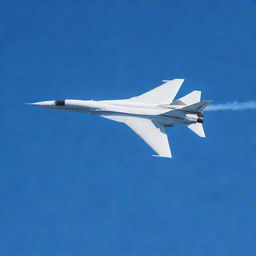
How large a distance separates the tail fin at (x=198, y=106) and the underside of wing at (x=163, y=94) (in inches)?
136

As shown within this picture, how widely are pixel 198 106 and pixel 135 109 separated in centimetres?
688

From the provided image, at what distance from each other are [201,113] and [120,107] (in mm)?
8962

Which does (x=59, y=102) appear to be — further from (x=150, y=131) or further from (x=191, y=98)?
(x=191, y=98)

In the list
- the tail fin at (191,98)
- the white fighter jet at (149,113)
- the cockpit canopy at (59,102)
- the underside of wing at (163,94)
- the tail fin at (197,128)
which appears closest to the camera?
the white fighter jet at (149,113)

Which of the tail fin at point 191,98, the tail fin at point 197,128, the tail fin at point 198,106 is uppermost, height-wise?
the tail fin at point 191,98

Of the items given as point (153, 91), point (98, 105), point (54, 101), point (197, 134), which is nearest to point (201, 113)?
point (197, 134)

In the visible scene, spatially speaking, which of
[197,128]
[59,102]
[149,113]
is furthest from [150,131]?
[59,102]

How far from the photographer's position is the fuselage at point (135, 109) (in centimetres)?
5053

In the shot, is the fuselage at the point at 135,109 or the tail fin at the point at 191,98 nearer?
the fuselage at the point at 135,109

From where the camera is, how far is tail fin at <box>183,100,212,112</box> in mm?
49062

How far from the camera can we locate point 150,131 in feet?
166

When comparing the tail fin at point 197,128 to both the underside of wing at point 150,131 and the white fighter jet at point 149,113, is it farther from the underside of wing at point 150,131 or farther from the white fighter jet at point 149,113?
the underside of wing at point 150,131

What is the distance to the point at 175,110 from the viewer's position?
50375 millimetres

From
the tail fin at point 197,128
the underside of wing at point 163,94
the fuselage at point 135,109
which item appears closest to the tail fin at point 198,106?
the fuselage at point 135,109
